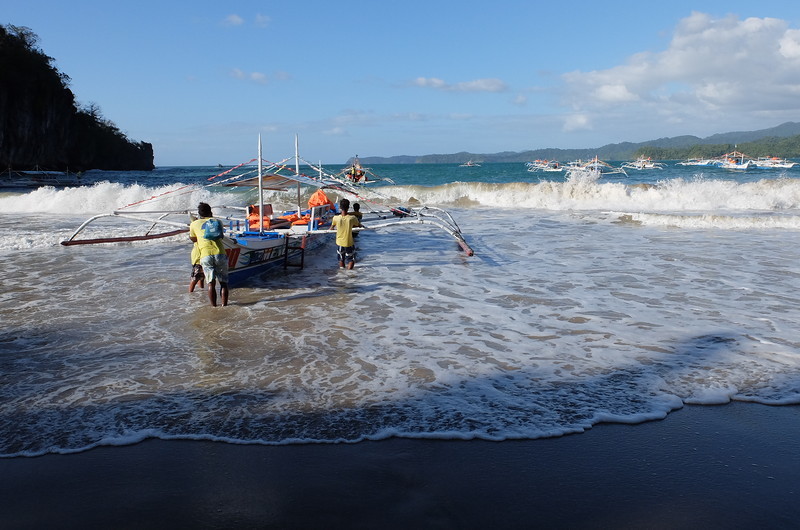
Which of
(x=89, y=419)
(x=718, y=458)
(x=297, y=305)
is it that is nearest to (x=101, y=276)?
(x=297, y=305)

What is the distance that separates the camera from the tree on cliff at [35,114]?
173 ft

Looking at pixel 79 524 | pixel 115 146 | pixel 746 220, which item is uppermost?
pixel 115 146

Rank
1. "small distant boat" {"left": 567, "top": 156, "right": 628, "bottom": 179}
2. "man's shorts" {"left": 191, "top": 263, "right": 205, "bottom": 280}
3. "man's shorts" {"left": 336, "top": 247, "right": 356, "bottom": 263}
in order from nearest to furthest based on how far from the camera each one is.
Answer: "man's shorts" {"left": 191, "top": 263, "right": 205, "bottom": 280}, "man's shorts" {"left": 336, "top": 247, "right": 356, "bottom": 263}, "small distant boat" {"left": 567, "top": 156, "right": 628, "bottom": 179}

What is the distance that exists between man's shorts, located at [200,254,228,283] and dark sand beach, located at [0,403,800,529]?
408 centimetres

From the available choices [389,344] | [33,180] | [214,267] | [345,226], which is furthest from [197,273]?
[33,180]

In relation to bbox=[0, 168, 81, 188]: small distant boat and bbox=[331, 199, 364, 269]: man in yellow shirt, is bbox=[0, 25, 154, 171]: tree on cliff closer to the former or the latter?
bbox=[0, 168, 81, 188]: small distant boat

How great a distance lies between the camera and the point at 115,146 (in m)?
89.3

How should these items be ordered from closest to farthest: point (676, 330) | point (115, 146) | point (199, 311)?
point (676, 330)
point (199, 311)
point (115, 146)

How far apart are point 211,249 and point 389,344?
Answer: 3.11 m

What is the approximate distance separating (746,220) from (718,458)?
710 inches

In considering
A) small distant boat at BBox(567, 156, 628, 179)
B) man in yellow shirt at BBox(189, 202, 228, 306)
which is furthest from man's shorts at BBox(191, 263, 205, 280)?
small distant boat at BBox(567, 156, 628, 179)

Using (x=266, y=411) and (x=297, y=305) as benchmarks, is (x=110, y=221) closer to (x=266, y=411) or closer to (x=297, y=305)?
(x=297, y=305)

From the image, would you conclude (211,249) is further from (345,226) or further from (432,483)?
(432,483)

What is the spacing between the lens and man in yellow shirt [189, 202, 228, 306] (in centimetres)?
805
